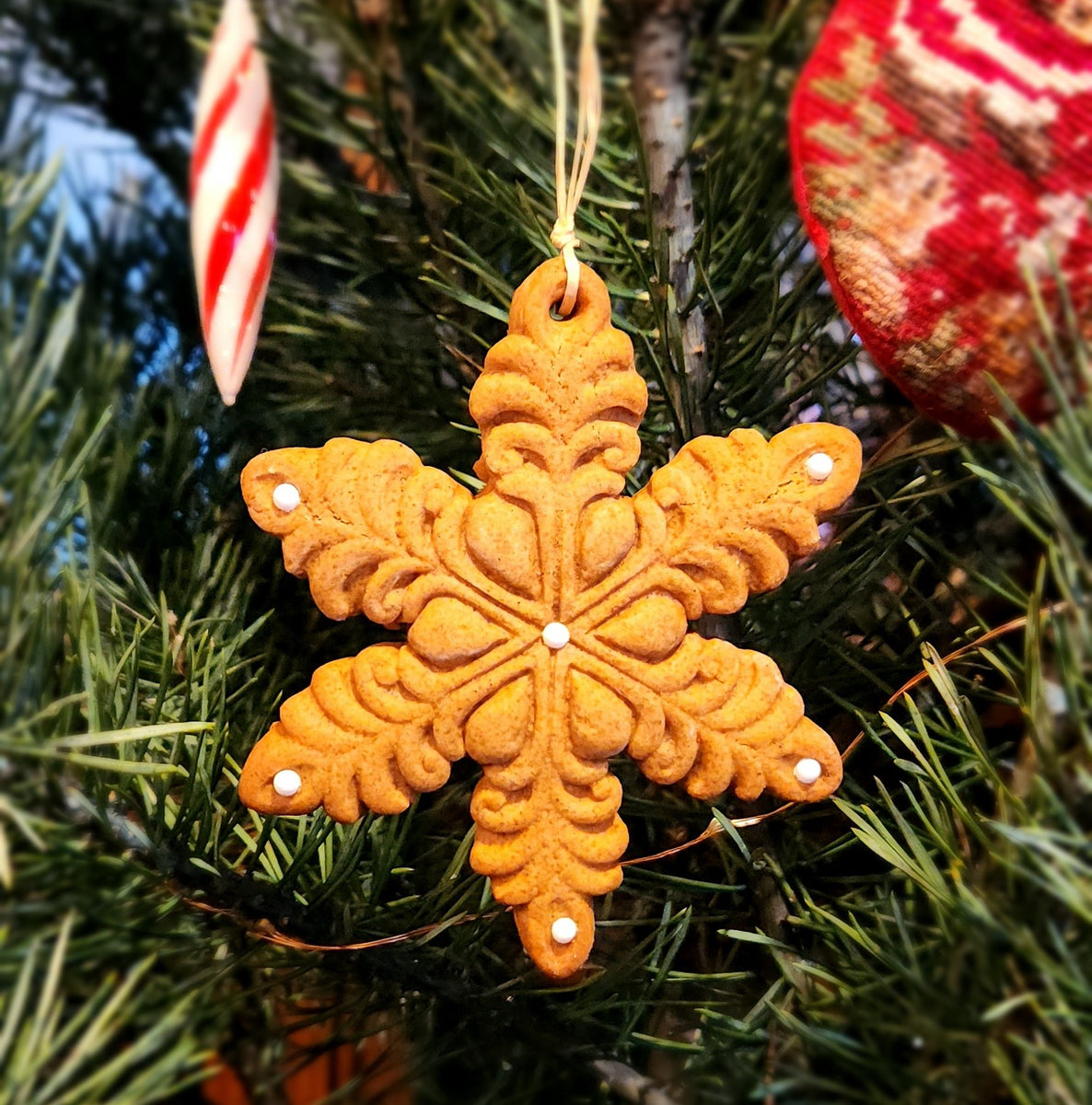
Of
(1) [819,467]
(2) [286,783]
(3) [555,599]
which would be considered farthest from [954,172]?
(2) [286,783]

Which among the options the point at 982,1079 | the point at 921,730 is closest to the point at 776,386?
the point at 921,730

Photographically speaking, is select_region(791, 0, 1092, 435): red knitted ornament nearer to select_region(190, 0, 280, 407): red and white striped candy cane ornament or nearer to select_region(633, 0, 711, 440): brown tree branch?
select_region(633, 0, 711, 440): brown tree branch

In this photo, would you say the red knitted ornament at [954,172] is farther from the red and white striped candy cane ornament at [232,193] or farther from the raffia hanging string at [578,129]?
the red and white striped candy cane ornament at [232,193]

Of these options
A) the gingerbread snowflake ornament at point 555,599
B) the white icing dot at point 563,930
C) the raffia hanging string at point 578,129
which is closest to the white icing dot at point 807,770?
the gingerbread snowflake ornament at point 555,599

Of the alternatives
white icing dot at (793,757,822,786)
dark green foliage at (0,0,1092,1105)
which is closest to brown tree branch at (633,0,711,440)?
dark green foliage at (0,0,1092,1105)

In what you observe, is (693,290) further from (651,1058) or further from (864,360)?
(651,1058)

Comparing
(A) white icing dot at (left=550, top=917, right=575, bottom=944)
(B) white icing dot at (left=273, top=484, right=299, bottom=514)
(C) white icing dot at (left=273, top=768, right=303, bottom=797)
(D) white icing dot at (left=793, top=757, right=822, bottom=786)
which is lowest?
(A) white icing dot at (left=550, top=917, right=575, bottom=944)

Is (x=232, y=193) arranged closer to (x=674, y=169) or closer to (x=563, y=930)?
(x=674, y=169)
